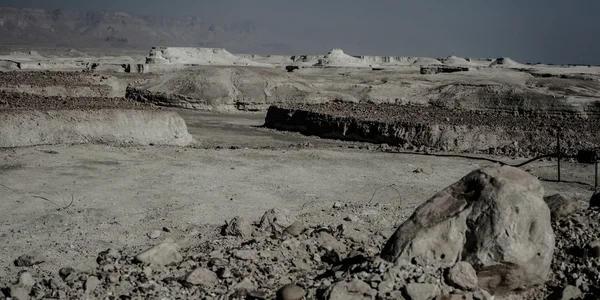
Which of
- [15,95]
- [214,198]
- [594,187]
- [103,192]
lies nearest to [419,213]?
[214,198]

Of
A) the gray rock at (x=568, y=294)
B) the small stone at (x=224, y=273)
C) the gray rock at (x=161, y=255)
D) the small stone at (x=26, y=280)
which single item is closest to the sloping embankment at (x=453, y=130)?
the gray rock at (x=568, y=294)

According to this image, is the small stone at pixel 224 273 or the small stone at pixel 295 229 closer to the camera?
the small stone at pixel 224 273

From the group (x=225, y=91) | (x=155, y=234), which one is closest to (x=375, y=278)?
(x=155, y=234)

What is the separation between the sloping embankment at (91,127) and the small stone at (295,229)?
22.8 feet

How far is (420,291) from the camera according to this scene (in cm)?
428

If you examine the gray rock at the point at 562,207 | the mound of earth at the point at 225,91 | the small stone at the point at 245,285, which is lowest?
the small stone at the point at 245,285

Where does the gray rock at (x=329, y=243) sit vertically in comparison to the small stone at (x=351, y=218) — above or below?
above

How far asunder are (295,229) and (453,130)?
8235 millimetres

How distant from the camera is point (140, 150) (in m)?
11.3

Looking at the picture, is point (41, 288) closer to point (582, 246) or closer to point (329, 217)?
point (329, 217)

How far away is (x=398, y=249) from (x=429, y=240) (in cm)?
27

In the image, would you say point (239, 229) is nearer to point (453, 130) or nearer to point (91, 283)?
point (91, 283)

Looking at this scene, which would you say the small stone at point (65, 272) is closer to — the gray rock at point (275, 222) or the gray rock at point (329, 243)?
the gray rock at point (275, 222)

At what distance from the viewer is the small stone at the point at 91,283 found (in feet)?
15.5
